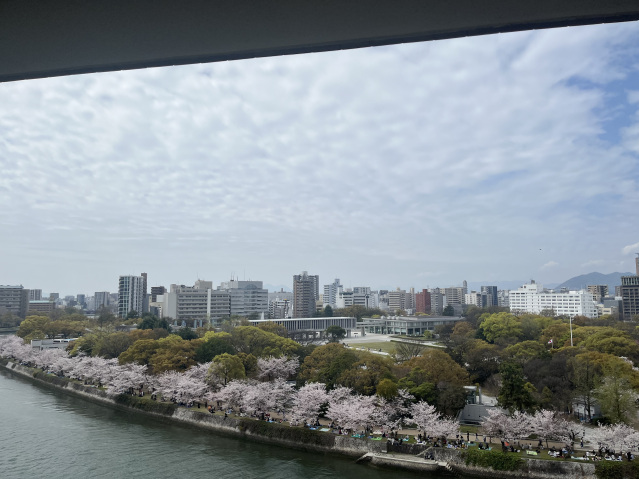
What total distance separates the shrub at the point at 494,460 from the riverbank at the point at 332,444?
0.08 meters

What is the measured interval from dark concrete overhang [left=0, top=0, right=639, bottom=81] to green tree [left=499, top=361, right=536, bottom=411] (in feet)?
39.5

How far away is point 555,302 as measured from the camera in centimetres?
5306

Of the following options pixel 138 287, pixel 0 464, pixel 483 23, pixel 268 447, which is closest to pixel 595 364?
pixel 268 447

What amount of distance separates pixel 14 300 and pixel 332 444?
52863 mm

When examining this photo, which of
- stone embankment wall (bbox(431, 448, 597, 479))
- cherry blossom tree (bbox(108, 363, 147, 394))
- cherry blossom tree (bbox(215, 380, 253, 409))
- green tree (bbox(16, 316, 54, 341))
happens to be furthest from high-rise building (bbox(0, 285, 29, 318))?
stone embankment wall (bbox(431, 448, 597, 479))

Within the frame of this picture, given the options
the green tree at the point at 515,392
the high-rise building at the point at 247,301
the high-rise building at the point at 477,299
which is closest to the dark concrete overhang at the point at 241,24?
the green tree at the point at 515,392

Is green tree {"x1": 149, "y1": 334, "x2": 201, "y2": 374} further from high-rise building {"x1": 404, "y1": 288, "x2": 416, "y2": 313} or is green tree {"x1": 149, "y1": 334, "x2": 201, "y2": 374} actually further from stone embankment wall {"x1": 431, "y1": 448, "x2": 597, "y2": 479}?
high-rise building {"x1": 404, "y1": 288, "x2": 416, "y2": 313}

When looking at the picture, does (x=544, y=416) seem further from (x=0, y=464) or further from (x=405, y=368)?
(x=0, y=464)

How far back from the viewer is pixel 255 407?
1315cm

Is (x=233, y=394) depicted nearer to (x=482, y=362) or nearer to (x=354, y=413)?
(x=354, y=413)

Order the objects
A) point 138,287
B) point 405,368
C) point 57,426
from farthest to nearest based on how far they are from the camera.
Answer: point 138,287 → point 405,368 → point 57,426

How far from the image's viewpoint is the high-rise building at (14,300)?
49562 millimetres

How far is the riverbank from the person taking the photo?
943 centimetres

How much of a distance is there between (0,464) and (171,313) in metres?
35.7
